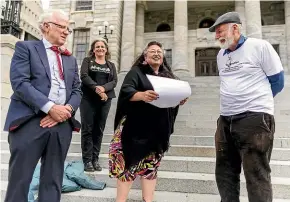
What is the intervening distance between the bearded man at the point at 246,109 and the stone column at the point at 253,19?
17.6 metres

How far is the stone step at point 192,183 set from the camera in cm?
359

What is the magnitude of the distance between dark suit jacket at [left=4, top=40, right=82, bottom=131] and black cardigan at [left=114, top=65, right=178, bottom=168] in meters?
0.60

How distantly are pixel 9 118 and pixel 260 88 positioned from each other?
2.37m

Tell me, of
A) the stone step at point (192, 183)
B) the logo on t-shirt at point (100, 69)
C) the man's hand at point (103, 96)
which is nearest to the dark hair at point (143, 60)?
the man's hand at point (103, 96)

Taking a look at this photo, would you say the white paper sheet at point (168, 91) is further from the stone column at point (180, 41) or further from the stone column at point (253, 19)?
the stone column at point (253, 19)

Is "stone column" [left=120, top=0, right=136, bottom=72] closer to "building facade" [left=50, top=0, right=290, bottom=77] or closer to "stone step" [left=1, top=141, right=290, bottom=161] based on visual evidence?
"building facade" [left=50, top=0, right=290, bottom=77]

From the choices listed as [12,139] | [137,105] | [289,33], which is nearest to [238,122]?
[137,105]

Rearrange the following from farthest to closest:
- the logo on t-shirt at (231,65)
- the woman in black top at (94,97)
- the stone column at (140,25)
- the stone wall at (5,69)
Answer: the stone column at (140,25) < the stone wall at (5,69) < the woman in black top at (94,97) < the logo on t-shirt at (231,65)

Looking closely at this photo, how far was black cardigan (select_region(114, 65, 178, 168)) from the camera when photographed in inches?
114

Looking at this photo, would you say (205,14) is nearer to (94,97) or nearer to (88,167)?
(94,97)

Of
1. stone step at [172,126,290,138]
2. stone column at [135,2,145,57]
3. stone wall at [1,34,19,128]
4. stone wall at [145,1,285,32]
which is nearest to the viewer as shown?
stone step at [172,126,290,138]

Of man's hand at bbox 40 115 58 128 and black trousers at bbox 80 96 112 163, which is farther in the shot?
black trousers at bbox 80 96 112 163

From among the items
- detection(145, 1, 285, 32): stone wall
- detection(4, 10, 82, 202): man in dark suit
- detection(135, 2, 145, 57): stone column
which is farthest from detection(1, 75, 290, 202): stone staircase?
detection(145, 1, 285, 32): stone wall

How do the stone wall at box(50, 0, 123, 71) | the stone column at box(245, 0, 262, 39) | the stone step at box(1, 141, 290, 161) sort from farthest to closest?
1. the stone wall at box(50, 0, 123, 71)
2. the stone column at box(245, 0, 262, 39)
3. the stone step at box(1, 141, 290, 161)
